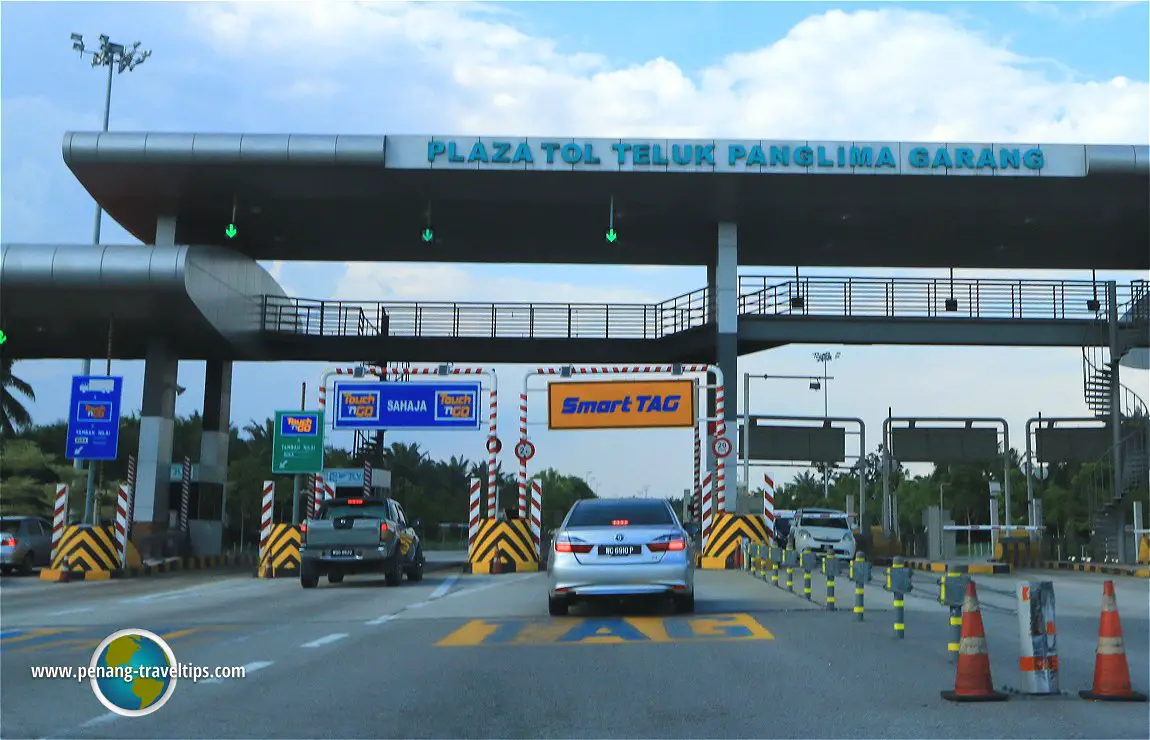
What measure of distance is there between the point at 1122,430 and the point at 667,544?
983 inches

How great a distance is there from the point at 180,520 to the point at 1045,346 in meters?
24.7

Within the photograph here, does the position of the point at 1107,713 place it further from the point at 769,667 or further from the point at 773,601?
the point at 773,601

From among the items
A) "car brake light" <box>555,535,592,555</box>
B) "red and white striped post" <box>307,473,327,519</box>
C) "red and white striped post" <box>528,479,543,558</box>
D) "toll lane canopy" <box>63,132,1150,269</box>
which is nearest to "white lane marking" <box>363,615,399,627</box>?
"car brake light" <box>555,535,592,555</box>

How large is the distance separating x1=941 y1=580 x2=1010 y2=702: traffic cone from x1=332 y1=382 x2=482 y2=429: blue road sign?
2605cm

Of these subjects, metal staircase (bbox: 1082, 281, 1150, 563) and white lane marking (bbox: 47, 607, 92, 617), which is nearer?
white lane marking (bbox: 47, 607, 92, 617)

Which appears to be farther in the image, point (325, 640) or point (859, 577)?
point (859, 577)

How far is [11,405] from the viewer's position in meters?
56.8

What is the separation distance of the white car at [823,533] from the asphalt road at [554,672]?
52.0 feet

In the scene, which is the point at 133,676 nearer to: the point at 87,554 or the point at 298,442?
the point at 87,554

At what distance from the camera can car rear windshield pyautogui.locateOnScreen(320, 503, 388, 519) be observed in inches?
958

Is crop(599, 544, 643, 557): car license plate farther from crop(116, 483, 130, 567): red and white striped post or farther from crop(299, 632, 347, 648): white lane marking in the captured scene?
crop(116, 483, 130, 567): red and white striped post

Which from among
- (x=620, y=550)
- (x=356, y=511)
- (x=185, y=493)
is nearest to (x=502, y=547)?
(x=356, y=511)

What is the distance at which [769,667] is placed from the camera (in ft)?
35.0

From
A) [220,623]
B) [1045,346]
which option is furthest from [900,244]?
[220,623]
